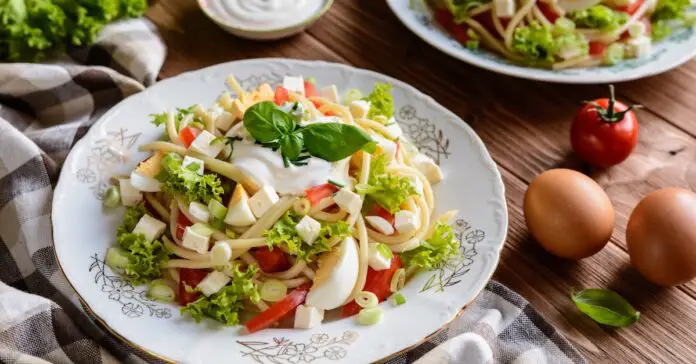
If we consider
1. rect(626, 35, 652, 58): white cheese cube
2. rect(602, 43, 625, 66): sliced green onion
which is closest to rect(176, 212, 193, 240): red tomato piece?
rect(602, 43, 625, 66): sliced green onion

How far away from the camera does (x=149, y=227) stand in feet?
9.80

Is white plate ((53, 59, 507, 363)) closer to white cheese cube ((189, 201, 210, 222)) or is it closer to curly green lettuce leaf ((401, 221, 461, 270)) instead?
curly green lettuce leaf ((401, 221, 461, 270))

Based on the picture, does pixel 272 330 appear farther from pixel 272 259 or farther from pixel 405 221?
pixel 405 221

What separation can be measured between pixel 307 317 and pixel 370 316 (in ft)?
0.76

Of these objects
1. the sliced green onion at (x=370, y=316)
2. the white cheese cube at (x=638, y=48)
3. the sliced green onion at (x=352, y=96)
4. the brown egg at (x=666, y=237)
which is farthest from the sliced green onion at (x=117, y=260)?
the white cheese cube at (x=638, y=48)

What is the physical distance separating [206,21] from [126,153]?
1.47 meters

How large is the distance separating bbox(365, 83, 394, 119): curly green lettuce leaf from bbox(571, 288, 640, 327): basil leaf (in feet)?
3.78

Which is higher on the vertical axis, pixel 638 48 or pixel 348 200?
pixel 348 200

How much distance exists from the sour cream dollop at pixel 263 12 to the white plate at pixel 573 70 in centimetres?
57

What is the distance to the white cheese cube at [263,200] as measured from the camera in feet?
9.37

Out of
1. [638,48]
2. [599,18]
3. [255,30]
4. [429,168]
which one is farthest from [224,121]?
[638,48]

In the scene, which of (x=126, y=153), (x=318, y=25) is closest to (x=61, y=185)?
(x=126, y=153)

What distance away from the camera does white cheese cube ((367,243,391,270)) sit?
2.87 meters

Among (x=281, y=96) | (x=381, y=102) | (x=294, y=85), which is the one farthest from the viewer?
(x=381, y=102)
